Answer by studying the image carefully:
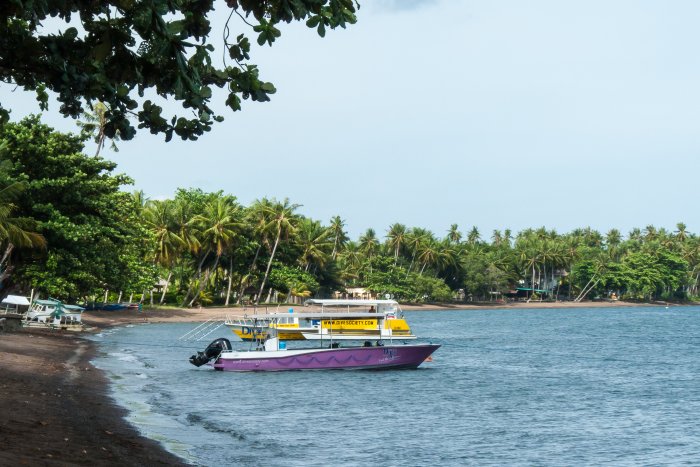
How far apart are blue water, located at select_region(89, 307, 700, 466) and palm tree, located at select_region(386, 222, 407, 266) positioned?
10094 centimetres

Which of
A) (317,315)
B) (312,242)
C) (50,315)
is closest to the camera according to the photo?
(317,315)

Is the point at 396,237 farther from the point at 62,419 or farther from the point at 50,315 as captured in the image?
the point at 62,419

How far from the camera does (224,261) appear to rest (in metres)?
113

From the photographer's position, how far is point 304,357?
42312 millimetres

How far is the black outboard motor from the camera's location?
41.0 meters

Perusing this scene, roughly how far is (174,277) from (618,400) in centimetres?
8836

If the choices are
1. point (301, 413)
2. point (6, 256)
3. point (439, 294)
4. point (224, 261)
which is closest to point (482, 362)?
point (301, 413)

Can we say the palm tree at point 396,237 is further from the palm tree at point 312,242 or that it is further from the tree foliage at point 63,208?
the tree foliage at point 63,208

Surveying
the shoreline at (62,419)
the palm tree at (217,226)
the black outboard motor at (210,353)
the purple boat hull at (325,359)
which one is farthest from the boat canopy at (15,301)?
the palm tree at (217,226)

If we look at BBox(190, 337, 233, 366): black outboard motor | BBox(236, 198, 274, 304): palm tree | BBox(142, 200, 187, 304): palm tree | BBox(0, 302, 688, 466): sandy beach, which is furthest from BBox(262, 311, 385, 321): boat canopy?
BBox(236, 198, 274, 304): palm tree

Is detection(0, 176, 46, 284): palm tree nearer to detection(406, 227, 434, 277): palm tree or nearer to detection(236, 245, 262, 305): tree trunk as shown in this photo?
detection(236, 245, 262, 305): tree trunk

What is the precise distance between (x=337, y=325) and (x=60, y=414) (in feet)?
106

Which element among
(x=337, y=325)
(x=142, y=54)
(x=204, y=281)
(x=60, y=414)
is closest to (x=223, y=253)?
(x=204, y=281)

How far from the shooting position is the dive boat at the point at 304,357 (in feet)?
137
